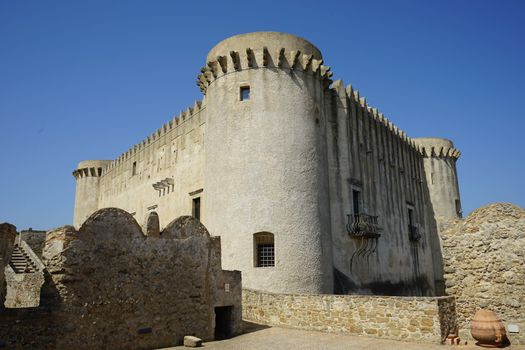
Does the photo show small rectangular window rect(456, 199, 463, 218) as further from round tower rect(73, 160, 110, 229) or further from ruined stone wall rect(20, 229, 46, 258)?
ruined stone wall rect(20, 229, 46, 258)

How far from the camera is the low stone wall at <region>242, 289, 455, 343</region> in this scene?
10266 millimetres

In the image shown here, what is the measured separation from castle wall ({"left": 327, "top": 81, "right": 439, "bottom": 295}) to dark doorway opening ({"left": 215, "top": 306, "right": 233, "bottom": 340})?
6298mm

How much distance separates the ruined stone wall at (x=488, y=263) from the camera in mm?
10242

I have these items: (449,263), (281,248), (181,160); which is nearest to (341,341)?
(449,263)

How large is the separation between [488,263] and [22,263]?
2115 centimetres

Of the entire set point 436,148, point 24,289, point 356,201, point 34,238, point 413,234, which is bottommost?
point 24,289

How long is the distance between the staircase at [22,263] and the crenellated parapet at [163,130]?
9394mm

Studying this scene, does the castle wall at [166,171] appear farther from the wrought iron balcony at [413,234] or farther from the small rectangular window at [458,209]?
the small rectangular window at [458,209]

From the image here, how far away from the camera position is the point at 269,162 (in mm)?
16844

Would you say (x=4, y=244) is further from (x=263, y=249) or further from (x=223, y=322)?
(x=263, y=249)

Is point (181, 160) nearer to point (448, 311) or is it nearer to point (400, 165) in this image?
point (400, 165)

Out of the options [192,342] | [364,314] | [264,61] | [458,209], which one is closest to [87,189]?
[264,61]

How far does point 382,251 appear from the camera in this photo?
862 inches

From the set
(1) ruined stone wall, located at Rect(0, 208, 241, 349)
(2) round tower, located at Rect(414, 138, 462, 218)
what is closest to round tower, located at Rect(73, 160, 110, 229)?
(2) round tower, located at Rect(414, 138, 462, 218)
